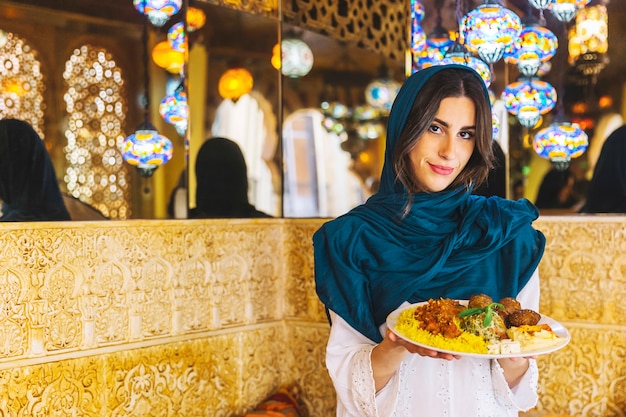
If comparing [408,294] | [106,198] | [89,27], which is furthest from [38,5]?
[408,294]

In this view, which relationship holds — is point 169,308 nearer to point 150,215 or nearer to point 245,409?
point 150,215

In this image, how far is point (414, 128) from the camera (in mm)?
1622

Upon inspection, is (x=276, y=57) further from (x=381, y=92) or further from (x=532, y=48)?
(x=381, y=92)

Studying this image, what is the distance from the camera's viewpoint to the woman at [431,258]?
160 centimetres

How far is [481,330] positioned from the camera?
140 cm

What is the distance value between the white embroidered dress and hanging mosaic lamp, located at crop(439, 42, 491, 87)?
136 cm

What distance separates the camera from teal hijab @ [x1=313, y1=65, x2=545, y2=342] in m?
1.62

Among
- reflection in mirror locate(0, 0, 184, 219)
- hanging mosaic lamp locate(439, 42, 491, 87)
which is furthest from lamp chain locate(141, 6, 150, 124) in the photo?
hanging mosaic lamp locate(439, 42, 491, 87)

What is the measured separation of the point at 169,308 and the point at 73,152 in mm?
677

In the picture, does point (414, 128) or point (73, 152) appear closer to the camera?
point (414, 128)

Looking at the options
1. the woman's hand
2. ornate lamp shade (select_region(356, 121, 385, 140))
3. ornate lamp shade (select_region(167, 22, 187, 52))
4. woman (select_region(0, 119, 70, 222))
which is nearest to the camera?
the woman's hand

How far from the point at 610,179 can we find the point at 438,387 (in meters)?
1.36

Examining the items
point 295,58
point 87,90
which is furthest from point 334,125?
point 87,90

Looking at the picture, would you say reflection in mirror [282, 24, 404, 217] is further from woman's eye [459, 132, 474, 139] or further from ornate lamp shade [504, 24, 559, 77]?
woman's eye [459, 132, 474, 139]
